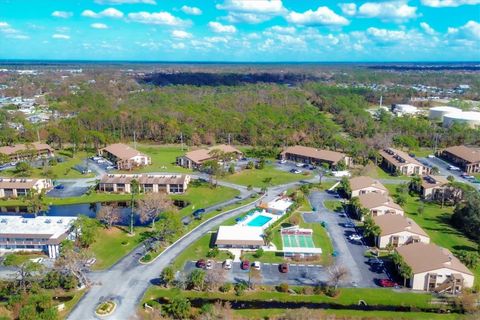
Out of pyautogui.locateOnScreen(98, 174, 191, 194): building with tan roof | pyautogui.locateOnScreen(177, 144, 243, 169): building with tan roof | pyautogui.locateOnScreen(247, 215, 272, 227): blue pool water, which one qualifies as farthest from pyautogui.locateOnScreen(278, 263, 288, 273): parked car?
pyautogui.locateOnScreen(177, 144, 243, 169): building with tan roof

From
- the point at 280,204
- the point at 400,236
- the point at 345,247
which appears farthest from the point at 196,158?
the point at 400,236

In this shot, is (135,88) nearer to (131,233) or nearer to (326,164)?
(326,164)

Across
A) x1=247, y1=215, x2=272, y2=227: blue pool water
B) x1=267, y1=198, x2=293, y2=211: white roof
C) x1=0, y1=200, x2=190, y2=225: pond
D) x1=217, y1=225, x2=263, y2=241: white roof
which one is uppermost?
x1=267, y1=198, x2=293, y2=211: white roof

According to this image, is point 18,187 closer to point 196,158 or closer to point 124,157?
point 124,157

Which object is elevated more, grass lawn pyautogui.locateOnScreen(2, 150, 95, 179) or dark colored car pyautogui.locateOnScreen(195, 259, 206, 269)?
grass lawn pyautogui.locateOnScreen(2, 150, 95, 179)

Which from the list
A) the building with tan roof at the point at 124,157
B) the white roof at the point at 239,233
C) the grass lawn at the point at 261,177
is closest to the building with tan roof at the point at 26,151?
the building with tan roof at the point at 124,157

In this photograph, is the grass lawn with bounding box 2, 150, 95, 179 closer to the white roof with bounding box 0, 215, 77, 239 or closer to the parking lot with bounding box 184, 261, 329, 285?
the white roof with bounding box 0, 215, 77, 239

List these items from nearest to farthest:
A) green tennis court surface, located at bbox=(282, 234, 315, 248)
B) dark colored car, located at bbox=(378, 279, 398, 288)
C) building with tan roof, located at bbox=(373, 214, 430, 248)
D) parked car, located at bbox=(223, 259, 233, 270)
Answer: dark colored car, located at bbox=(378, 279, 398, 288) < parked car, located at bbox=(223, 259, 233, 270) < building with tan roof, located at bbox=(373, 214, 430, 248) < green tennis court surface, located at bbox=(282, 234, 315, 248)
